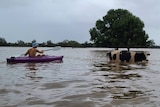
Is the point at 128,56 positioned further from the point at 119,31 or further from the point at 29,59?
the point at 119,31

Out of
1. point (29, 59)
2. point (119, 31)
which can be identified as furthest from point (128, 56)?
point (119, 31)

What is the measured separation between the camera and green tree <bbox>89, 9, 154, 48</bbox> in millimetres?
68438

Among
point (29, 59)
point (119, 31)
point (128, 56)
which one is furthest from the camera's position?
point (119, 31)

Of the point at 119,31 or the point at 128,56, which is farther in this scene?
the point at 119,31

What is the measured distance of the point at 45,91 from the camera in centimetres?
797

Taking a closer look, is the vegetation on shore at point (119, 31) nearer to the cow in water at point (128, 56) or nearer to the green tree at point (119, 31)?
the green tree at point (119, 31)

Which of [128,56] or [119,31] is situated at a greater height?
[119,31]

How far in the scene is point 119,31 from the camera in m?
70.2

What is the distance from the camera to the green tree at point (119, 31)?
68438 mm

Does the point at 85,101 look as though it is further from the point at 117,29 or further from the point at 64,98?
the point at 117,29

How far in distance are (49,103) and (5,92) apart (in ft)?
6.11

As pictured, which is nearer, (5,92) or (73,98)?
(73,98)

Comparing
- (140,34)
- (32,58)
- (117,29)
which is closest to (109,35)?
(117,29)

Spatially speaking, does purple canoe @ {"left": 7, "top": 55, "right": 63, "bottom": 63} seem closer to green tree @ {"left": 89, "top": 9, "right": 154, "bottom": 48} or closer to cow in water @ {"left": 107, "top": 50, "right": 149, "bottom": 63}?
cow in water @ {"left": 107, "top": 50, "right": 149, "bottom": 63}
